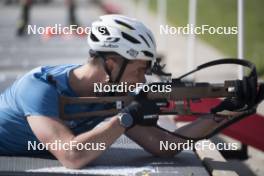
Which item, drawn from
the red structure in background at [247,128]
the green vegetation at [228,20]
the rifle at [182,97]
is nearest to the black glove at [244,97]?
the rifle at [182,97]

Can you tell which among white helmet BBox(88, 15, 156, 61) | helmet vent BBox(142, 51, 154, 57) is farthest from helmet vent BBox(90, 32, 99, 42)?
helmet vent BBox(142, 51, 154, 57)

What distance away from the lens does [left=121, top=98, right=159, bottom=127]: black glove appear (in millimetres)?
4605

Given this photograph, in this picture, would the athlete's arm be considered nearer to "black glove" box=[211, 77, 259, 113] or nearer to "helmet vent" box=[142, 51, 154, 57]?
"helmet vent" box=[142, 51, 154, 57]

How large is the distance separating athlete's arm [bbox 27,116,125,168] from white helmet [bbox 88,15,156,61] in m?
0.44

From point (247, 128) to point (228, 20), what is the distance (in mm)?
11741

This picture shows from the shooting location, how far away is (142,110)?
182 inches

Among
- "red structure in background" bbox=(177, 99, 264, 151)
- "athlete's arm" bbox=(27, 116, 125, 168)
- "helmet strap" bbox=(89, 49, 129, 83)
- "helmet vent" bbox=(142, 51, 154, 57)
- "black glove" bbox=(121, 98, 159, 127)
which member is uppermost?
"helmet vent" bbox=(142, 51, 154, 57)

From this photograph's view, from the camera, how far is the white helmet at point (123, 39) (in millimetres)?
4750

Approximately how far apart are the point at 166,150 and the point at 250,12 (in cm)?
1663

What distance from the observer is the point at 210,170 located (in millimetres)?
5328

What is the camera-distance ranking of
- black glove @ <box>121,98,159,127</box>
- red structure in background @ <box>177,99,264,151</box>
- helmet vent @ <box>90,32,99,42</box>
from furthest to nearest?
red structure in background @ <box>177,99,264,151</box>, helmet vent @ <box>90,32,99,42</box>, black glove @ <box>121,98,159,127</box>

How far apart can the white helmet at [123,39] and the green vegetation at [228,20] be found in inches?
300

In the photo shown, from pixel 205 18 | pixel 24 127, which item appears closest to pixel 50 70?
pixel 24 127

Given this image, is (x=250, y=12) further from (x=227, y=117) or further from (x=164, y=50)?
(x=227, y=117)
